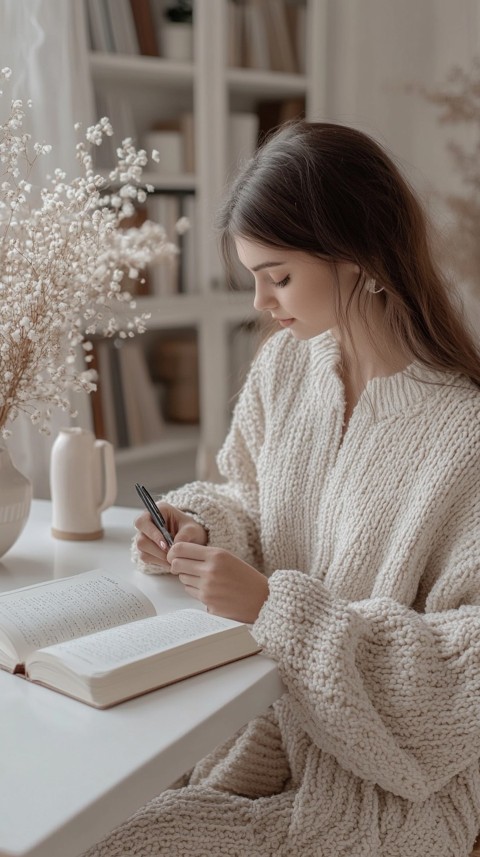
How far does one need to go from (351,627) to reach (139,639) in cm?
22

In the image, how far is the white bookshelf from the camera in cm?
276

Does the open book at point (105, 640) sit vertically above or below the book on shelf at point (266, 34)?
below

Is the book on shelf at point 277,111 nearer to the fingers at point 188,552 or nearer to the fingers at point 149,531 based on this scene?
the fingers at point 149,531

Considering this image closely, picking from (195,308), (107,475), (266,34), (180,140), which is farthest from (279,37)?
(107,475)

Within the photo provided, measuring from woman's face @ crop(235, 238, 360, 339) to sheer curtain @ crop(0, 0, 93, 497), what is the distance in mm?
789

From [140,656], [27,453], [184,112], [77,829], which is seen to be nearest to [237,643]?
[140,656]

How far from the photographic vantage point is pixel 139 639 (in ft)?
3.19

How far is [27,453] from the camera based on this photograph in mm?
1915

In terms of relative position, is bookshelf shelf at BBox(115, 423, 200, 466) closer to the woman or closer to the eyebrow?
the woman

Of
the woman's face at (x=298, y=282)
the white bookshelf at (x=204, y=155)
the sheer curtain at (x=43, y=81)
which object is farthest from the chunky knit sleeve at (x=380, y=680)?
the white bookshelf at (x=204, y=155)

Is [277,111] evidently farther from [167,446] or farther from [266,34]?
[167,446]

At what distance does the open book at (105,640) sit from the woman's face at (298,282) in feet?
1.38

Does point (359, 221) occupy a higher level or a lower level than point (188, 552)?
higher

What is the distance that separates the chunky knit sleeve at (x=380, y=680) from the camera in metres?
0.96
